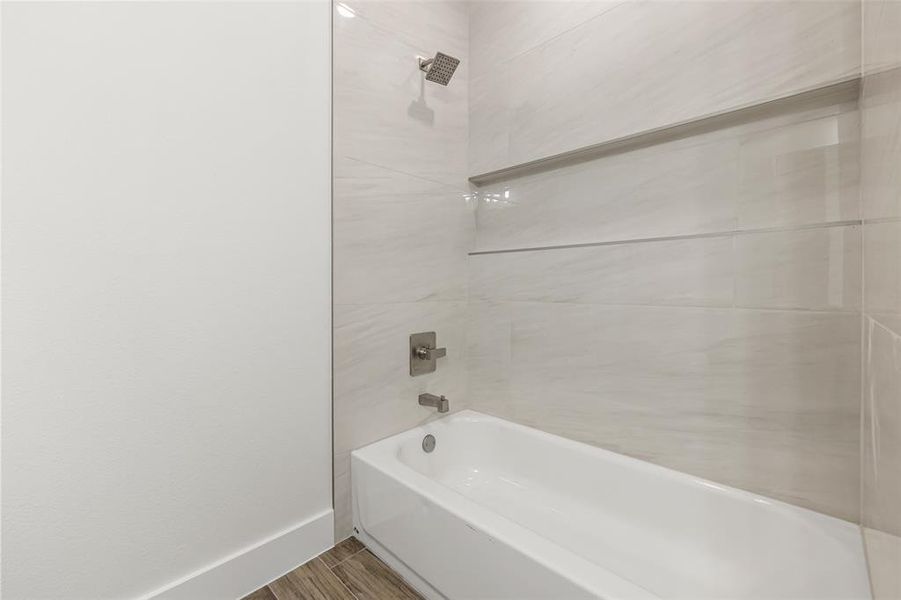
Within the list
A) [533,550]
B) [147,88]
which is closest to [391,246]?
[147,88]

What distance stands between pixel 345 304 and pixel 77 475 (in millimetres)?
781

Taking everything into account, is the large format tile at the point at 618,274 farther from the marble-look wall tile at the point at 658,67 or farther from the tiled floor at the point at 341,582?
the tiled floor at the point at 341,582

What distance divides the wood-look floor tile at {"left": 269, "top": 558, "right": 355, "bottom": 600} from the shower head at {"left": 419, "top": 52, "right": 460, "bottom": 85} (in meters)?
1.81

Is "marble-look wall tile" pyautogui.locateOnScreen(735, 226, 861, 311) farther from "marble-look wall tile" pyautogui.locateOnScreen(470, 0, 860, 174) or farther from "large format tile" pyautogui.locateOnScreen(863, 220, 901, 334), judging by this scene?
"marble-look wall tile" pyautogui.locateOnScreen(470, 0, 860, 174)

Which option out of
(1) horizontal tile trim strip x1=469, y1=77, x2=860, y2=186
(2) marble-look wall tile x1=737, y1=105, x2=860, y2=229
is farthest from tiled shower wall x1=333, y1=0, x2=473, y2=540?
(2) marble-look wall tile x1=737, y1=105, x2=860, y2=229

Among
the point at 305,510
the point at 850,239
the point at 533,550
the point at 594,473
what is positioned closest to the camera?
the point at 533,550

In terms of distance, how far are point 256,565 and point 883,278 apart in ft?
5.23

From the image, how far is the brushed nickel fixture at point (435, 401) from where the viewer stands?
5.09 feet

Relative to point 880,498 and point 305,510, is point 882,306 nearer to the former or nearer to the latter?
point 880,498

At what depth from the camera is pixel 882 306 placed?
578mm

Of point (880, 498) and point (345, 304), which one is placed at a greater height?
point (345, 304)

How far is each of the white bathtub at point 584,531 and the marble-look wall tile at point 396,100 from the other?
3.72 feet

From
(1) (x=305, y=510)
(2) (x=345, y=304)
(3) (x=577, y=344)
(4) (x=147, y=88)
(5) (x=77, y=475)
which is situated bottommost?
(1) (x=305, y=510)

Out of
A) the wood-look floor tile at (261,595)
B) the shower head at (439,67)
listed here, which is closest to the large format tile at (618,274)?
the shower head at (439,67)
